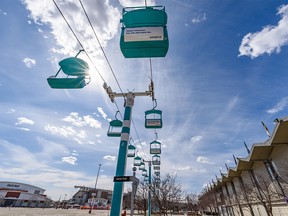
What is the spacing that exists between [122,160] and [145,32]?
4.39 meters

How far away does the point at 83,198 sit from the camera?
93.8m

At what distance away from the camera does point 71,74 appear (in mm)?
4156

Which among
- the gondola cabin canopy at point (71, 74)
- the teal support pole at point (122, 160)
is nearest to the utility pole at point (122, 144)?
the teal support pole at point (122, 160)

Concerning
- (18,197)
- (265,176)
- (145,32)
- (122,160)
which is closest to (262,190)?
(265,176)

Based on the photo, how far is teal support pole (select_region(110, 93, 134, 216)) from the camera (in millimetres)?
5352

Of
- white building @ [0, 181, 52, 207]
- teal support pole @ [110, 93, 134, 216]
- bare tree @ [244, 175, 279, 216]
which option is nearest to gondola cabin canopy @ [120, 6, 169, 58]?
teal support pole @ [110, 93, 134, 216]

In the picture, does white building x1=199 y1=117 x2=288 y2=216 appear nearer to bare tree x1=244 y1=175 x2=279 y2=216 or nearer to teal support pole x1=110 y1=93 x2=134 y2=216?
bare tree x1=244 y1=175 x2=279 y2=216

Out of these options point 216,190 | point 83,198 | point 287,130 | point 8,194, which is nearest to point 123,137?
point 287,130

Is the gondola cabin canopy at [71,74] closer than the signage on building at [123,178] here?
Yes

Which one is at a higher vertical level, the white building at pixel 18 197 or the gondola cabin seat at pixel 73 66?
the white building at pixel 18 197

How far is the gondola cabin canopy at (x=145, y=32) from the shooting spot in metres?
3.64

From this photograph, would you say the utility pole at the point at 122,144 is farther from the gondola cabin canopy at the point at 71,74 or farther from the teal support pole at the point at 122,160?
the gondola cabin canopy at the point at 71,74

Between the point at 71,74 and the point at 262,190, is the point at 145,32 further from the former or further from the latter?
the point at 262,190

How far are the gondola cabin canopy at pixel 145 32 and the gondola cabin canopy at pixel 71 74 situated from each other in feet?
3.79
